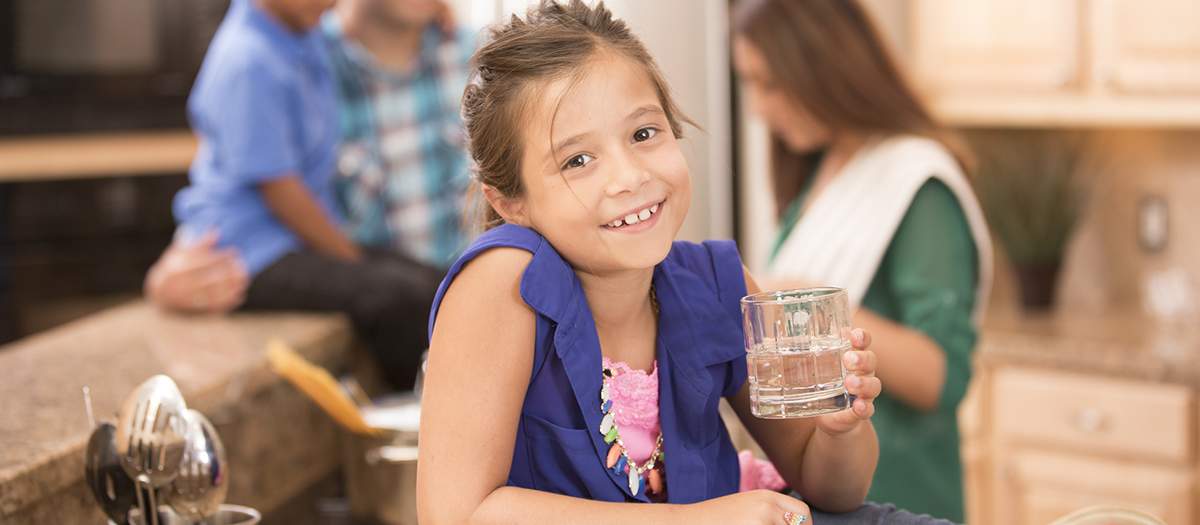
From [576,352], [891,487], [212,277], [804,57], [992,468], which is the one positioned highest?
[804,57]

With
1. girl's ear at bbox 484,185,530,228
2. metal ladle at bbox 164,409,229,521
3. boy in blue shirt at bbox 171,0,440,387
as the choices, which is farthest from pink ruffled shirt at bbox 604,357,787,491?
boy in blue shirt at bbox 171,0,440,387

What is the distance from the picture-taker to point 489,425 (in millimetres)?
812

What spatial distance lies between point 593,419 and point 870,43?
111cm

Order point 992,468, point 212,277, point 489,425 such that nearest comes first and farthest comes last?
point 489,425 → point 212,277 → point 992,468

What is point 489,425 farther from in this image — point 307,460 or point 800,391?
point 307,460

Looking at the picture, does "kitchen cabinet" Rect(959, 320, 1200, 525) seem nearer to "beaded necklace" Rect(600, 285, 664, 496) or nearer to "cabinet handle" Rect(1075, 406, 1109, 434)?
"cabinet handle" Rect(1075, 406, 1109, 434)

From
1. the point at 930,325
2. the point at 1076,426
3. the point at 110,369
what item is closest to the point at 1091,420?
the point at 1076,426

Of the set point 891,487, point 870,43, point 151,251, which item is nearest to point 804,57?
point 870,43

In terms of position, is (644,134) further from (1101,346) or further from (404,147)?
(1101,346)

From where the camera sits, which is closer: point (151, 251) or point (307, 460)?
point (307, 460)

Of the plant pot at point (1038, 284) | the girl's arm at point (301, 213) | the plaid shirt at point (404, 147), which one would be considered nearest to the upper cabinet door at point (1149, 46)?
the plant pot at point (1038, 284)

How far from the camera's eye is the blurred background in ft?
8.30

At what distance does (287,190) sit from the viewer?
7.00 feet

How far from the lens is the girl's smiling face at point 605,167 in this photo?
821 mm
